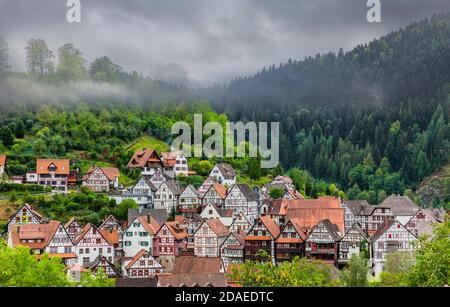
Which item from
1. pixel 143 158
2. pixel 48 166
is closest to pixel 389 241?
pixel 143 158

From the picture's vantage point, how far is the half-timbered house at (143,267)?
45312 mm

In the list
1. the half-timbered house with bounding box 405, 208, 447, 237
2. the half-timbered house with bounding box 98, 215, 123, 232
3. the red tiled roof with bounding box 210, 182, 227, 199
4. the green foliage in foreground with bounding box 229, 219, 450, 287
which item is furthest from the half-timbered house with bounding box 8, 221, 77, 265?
the half-timbered house with bounding box 405, 208, 447, 237

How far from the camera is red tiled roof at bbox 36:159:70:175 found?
213ft

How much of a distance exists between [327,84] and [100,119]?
79.4 m

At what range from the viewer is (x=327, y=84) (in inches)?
5999

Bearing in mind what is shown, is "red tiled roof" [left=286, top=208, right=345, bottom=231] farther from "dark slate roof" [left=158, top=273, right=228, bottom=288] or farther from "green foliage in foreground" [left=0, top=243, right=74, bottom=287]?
"green foliage in foreground" [left=0, top=243, right=74, bottom=287]

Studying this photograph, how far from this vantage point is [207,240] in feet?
166

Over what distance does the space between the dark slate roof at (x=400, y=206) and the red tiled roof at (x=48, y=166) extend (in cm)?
2855

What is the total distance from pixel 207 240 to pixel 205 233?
1.70ft

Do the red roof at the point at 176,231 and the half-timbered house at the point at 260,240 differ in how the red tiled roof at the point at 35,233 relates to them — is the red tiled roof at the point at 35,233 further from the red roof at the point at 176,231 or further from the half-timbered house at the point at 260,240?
the half-timbered house at the point at 260,240

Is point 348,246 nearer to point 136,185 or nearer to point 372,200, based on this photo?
point 136,185

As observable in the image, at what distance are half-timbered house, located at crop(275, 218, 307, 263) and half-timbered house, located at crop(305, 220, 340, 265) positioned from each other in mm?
526

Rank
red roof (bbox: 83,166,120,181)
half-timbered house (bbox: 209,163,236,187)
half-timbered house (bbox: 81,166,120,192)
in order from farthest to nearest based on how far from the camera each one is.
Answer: half-timbered house (bbox: 209,163,236,187) < red roof (bbox: 83,166,120,181) < half-timbered house (bbox: 81,166,120,192)

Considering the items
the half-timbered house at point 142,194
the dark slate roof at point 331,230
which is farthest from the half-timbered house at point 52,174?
the dark slate roof at point 331,230
